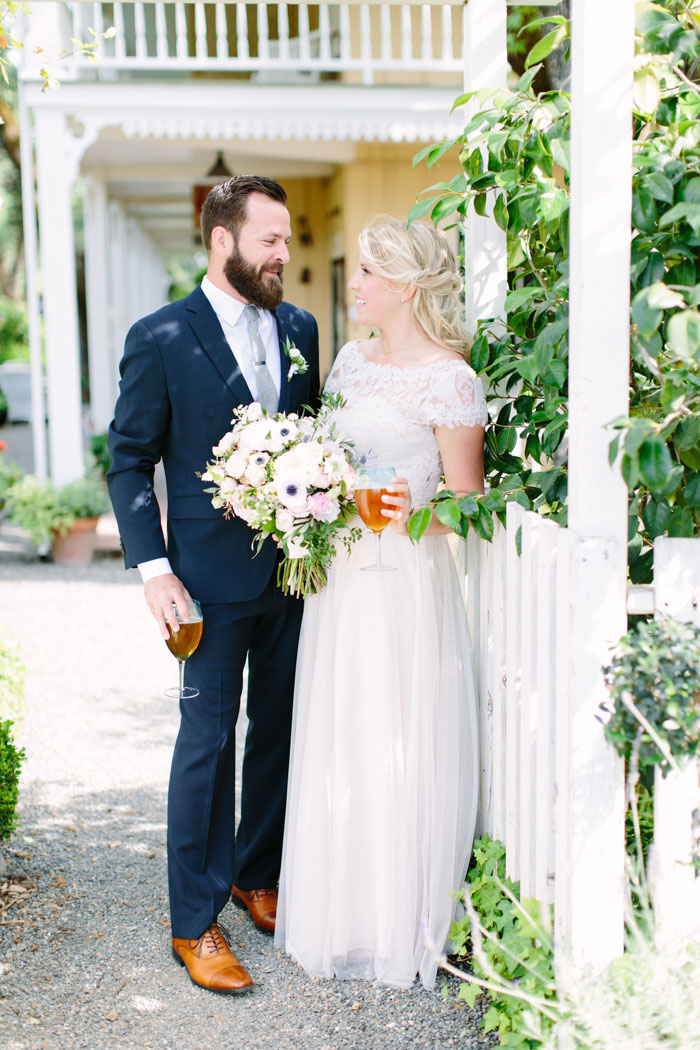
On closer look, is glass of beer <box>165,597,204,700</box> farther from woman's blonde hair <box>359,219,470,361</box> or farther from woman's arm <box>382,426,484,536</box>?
woman's blonde hair <box>359,219,470,361</box>

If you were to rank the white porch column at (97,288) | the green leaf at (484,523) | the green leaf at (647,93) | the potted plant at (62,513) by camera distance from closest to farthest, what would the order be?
the green leaf at (647,93) → the green leaf at (484,523) → the potted plant at (62,513) → the white porch column at (97,288)

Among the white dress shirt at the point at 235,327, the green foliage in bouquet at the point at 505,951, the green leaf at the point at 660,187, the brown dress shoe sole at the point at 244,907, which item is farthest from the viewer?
the brown dress shoe sole at the point at 244,907

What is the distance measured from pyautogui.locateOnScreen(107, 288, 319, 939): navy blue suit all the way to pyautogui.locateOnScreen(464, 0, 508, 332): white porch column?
599 mm

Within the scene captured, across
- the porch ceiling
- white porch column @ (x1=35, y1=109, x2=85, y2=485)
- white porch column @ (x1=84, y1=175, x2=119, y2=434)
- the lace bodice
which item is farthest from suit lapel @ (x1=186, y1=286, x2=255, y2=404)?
white porch column @ (x1=84, y1=175, x2=119, y2=434)

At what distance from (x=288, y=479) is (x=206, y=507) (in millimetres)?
417

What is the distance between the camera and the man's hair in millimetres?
2887

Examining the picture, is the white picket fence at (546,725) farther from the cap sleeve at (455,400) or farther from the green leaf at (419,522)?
the cap sleeve at (455,400)

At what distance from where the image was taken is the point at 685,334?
1.84 metres

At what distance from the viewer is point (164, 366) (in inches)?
112

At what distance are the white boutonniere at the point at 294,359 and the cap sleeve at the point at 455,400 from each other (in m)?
0.39

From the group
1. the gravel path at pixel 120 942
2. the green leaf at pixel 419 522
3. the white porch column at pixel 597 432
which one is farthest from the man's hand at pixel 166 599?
the white porch column at pixel 597 432

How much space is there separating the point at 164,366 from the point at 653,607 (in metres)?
1.44

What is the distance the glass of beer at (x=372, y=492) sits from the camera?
8.38 feet

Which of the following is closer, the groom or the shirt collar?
the groom
